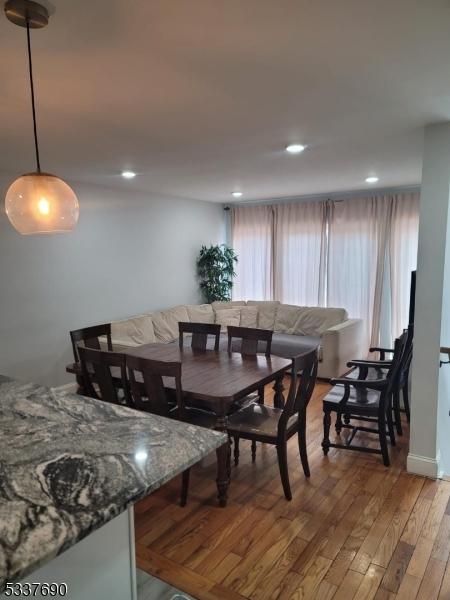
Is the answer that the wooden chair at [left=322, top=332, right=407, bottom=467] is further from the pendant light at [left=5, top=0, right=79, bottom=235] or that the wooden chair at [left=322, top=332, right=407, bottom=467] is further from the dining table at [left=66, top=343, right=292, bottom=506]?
the pendant light at [left=5, top=0, right=79, bottom=235]

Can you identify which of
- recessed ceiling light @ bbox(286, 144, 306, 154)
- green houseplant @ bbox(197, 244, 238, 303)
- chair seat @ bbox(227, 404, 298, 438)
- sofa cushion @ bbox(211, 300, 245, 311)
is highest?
recessed ceiling light @ bbox(286, 144, 306, 154)

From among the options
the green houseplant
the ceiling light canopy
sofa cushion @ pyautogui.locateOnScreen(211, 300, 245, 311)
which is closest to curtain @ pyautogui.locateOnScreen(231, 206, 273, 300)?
the green houseplant

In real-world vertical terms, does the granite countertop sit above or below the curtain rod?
below

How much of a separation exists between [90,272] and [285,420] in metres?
3.15

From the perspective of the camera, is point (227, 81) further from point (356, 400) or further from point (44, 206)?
point (356, 400)

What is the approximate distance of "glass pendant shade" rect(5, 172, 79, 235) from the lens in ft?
5.50

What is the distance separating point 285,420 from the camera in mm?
2613

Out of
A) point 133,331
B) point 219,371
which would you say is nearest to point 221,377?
point 219,371

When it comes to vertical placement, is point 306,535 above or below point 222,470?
below

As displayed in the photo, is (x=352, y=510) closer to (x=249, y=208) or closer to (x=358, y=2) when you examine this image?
(x=358, y=2)

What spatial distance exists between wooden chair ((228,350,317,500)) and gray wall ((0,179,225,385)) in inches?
98.1

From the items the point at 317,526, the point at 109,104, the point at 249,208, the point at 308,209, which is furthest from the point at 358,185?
the point at 317,526

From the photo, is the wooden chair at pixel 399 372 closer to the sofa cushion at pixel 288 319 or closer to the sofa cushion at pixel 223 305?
the sofa cushion at pixel 288 319

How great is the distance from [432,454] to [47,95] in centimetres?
336
